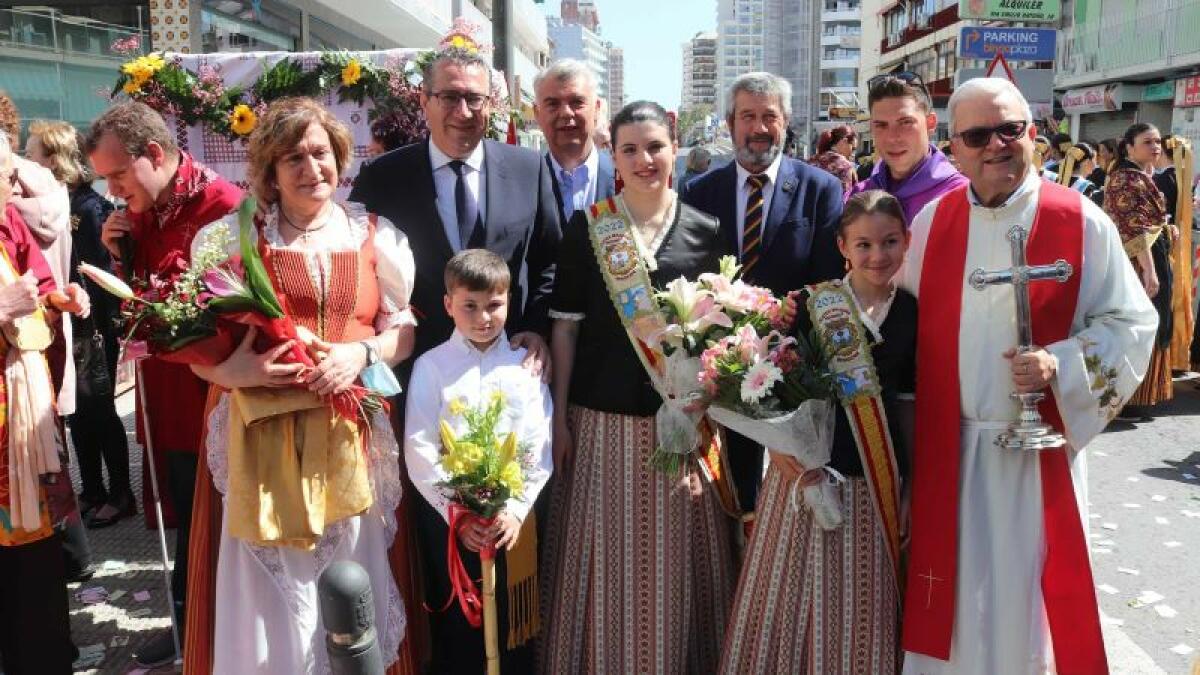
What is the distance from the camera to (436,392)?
3.23m

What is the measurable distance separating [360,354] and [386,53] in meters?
3.04

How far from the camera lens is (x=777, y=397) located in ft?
9.52

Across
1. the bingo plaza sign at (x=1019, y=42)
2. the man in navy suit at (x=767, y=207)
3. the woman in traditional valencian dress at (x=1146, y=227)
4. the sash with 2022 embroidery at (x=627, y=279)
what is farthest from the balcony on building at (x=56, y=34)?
the bingo plaza sign at (x=1019, y=42)

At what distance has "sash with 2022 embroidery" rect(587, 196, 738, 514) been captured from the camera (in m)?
3.29

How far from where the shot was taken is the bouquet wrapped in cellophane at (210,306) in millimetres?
2748

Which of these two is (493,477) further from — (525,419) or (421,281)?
(421,281)

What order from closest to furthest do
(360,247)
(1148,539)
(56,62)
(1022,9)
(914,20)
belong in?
(360,247)
(1148,539)
(56,62)
(1022,9)
(914,20)

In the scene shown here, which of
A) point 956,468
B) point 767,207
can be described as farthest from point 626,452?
point 767,207

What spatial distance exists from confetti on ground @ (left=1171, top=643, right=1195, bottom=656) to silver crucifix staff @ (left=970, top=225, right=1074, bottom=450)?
2071mm

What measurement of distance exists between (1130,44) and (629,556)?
29183mm

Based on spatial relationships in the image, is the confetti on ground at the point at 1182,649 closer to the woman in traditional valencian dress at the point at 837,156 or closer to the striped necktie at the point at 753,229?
the striped necktie at the point at 753,229

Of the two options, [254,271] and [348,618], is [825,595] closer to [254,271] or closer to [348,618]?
[348,618]

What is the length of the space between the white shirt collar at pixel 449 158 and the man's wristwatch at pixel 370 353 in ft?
2.97

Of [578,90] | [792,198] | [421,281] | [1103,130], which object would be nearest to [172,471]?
[421,281]
